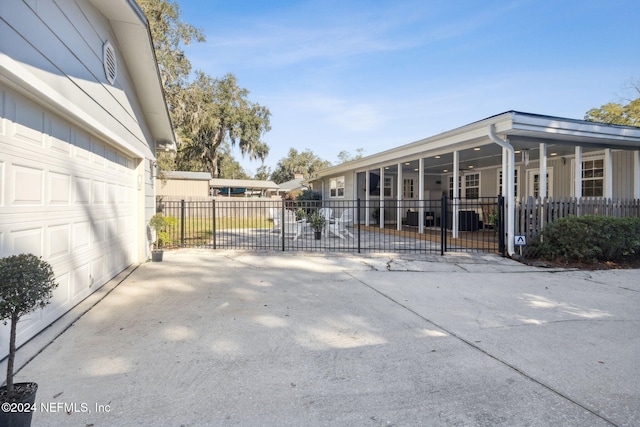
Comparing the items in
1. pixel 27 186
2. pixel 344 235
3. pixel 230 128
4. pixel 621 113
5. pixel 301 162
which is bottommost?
pixel 344 235

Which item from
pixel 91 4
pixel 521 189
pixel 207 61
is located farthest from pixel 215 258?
pixel 207 61

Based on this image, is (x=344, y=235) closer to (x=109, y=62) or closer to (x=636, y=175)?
(x=636, y=175)

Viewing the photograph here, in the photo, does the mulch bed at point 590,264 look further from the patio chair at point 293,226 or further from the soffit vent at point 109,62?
the soffit vent at point 109,62

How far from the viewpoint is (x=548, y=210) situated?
778 centimetres

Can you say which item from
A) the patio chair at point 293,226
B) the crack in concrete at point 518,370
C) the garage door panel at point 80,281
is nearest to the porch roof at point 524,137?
the patio chair at point 293,226

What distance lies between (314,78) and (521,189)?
10.5 meters

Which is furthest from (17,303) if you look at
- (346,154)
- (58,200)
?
(346,154)

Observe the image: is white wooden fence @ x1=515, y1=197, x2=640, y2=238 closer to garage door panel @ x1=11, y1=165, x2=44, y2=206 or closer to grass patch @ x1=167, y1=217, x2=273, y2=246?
grass patch @ x1=167, y1=217, x2=273, y2=246

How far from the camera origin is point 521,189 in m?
12.3

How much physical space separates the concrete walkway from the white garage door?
376mm

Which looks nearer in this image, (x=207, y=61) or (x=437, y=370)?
(x=437, y=370)

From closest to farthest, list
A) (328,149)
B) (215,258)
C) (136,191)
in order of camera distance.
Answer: (136,191), (215,258), (328,149)

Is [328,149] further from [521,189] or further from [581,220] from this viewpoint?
[581,220]

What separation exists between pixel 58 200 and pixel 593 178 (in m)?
13.1
